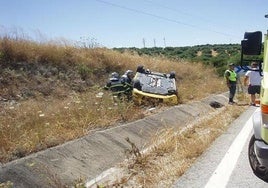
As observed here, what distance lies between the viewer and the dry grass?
6.40 meters

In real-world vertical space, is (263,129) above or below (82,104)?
above

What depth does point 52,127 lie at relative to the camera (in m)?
8.88

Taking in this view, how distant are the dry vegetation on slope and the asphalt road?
8.41 ft

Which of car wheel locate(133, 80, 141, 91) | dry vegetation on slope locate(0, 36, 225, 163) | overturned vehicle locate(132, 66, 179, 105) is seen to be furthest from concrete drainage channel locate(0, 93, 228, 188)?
car wheel locate(133, 80, 141, 91)

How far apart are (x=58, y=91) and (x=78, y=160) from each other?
36.8 ft

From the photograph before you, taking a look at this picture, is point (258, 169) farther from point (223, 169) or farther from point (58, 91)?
point (58, 91)

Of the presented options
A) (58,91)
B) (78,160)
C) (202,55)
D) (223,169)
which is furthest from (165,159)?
(202,55)

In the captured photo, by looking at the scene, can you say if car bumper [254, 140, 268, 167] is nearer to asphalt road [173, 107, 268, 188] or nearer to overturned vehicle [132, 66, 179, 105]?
asphalt road [173, 107, 268, 188]

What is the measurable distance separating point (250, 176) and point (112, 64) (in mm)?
18369

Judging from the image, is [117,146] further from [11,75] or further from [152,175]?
[11,75]

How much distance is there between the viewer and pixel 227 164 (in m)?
7.06

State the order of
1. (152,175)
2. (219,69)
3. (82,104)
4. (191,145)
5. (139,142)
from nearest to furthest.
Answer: (152,175)
(191,145)
(139,142)
(82,104)
(219,69)

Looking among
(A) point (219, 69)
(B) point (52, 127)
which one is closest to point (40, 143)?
(B) point (52, 127)

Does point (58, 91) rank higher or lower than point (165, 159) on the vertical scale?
lower
